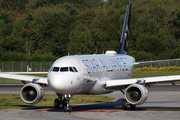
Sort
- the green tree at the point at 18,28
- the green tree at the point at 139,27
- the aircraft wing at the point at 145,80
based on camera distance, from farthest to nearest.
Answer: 1. the green tree at the point at 18,28
2. the green tree at the point at 139,27
3. the aircraft wing at the point at 145,80

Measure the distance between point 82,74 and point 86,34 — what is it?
89.3m

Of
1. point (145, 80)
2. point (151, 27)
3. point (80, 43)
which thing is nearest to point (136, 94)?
point (145, 80)

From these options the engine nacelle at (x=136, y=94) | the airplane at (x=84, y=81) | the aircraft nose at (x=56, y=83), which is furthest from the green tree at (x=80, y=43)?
the aircraft nose at (x=56, y=83)

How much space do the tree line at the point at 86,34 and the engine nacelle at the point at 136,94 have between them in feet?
257

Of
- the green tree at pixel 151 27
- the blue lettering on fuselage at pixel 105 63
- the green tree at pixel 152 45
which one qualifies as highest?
the green tree at pixel 151 27

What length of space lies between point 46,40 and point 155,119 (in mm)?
108960

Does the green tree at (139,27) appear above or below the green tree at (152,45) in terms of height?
above

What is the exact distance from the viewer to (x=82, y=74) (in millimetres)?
25438

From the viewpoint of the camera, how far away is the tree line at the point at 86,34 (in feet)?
367

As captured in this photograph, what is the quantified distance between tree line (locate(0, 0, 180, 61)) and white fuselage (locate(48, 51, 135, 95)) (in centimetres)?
7432

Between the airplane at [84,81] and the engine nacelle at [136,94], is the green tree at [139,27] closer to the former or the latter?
the airplane at [84,81]

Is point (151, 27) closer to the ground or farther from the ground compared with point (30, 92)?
farther from the ground

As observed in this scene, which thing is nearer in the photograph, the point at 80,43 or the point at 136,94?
the point at 136,94

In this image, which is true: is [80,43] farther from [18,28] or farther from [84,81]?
[84,81]
